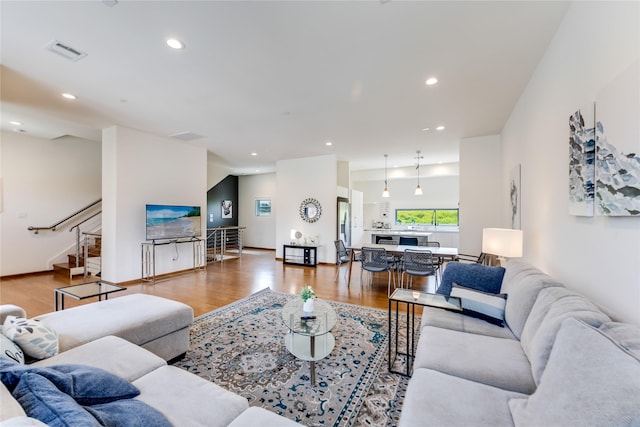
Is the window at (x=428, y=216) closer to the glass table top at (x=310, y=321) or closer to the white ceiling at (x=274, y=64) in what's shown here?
the white ceiling at (x=274, y=64)

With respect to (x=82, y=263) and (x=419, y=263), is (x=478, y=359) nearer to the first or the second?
(x=419, y=263)

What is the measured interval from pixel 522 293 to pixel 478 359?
719mm

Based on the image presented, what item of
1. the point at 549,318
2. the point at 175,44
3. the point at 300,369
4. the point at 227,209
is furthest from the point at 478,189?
the point at 227,209

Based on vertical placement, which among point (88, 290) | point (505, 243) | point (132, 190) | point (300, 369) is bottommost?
point (300, 369)

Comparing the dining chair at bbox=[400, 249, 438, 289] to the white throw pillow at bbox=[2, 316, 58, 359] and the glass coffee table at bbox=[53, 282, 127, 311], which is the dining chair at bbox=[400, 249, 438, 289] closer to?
the glass coffee table at bbox=[53, 282, 127, 311]

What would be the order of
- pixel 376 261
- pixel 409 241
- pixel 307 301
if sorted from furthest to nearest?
1. pixel 409 241
2. pixel 376 261
3. pixel 307 301

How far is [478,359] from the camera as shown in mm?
1602

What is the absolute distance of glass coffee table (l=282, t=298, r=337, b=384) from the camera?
7.20 feet

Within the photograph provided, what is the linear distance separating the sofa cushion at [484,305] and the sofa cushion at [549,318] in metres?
0.45

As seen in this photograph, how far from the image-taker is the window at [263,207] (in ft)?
33.1

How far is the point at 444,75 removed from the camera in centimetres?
304

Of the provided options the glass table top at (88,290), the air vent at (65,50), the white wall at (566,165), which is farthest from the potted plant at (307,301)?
the air vent at (65,50)

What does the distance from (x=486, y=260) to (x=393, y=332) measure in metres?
2.23

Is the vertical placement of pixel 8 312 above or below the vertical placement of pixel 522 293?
below
